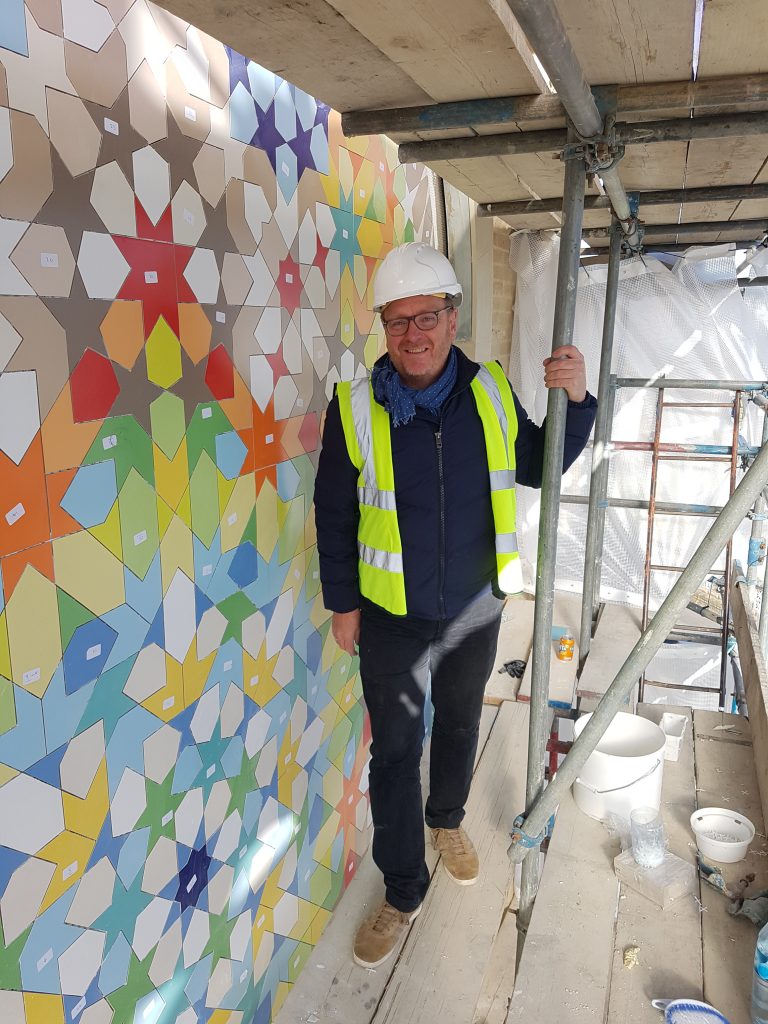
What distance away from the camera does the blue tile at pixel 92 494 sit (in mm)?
1489

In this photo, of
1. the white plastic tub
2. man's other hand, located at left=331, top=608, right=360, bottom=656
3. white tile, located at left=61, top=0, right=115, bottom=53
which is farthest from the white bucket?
white tile, located at left=61, top=0, right=115, bottom=53

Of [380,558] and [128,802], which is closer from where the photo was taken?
[128,802]

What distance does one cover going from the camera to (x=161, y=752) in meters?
1.84

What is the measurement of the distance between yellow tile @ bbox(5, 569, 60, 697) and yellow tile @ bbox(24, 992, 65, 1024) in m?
0.57

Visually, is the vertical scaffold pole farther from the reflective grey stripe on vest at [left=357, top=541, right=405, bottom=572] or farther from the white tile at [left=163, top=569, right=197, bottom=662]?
the white tile at [left=163, top=569, right=197, bottom=662]

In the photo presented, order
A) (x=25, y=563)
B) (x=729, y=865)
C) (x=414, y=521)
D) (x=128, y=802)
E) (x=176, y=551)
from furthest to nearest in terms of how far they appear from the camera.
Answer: (x=414, y=521) < (x=729, y=865) < (x=176, y=551) < (x=128, y=802) < (x=25, y=563)

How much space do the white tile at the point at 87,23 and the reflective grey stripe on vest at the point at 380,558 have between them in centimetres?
136

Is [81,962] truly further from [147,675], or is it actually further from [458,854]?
[458,854]

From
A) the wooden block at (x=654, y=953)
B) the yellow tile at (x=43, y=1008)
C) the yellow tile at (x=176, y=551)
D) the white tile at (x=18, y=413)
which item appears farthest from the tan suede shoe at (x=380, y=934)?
the white tile at (x=18, y=413)

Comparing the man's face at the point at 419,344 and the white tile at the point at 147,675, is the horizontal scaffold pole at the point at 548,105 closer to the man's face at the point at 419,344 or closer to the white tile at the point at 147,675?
the man's face at the point at 419,344

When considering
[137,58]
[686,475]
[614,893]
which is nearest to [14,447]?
[137,58]

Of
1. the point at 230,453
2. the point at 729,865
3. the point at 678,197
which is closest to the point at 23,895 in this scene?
the point at 230,453

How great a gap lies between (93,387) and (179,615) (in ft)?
1.94

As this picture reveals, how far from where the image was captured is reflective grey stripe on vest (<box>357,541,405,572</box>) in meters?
2.25
